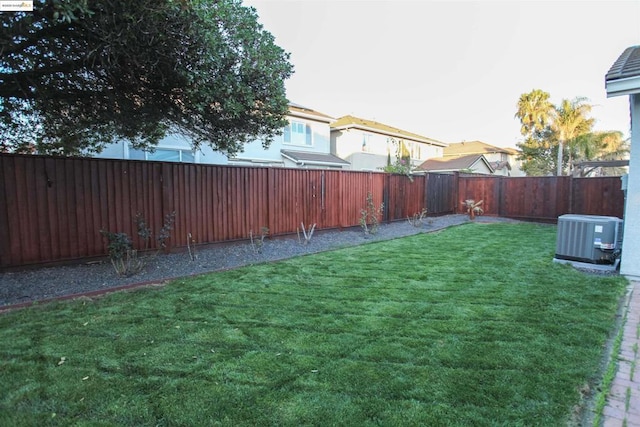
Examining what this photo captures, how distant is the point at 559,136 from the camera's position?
25172mm

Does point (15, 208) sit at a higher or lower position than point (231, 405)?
higher

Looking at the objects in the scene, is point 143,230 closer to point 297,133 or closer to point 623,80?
point 623,80

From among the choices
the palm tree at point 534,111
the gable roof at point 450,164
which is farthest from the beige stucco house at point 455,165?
the palm tree at point 534,111

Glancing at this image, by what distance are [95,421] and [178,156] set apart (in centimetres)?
1105

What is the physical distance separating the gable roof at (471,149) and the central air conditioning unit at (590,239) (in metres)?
34.3

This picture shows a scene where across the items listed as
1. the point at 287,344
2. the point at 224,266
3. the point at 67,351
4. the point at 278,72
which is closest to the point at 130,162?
the point at 224,266

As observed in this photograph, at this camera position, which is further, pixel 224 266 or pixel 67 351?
pixel 224 266

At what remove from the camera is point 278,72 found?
5.39 m

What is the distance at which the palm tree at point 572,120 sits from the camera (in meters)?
23.8

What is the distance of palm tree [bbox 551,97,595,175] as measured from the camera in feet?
78.0

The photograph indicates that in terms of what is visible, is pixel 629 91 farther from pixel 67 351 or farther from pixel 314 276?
pixel 67 351

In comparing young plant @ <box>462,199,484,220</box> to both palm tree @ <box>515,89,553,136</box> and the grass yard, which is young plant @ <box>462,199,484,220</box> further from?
palm tree @ <box>515,89,553,136</box>

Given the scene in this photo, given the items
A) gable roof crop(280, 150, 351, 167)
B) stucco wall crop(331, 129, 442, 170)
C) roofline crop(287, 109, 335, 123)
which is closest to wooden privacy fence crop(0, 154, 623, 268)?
gable roof crop(280, 150, 351, 167)

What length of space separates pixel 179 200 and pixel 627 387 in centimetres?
724
